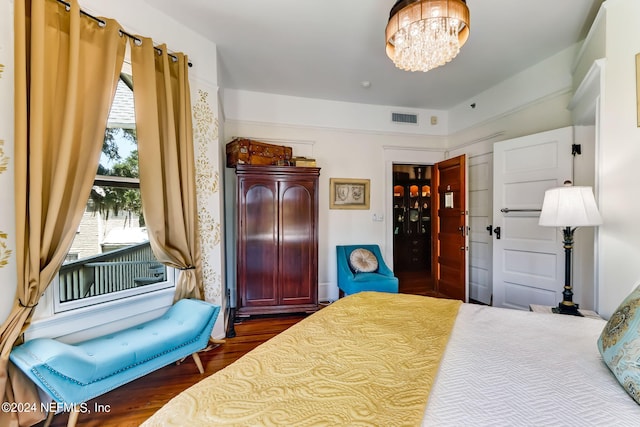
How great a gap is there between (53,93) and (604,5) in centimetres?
355

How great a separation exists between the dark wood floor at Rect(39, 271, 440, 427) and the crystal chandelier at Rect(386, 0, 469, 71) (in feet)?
8.51

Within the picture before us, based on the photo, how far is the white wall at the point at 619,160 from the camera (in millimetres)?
1707

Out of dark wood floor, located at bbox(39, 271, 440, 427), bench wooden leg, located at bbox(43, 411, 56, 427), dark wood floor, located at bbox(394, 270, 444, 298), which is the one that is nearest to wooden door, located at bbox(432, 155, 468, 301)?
dark wood floor, located at bbox(394, 270, 444, 298)

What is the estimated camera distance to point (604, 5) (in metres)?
1.87

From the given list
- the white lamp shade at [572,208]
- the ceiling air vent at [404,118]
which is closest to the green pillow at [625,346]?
the white lamp shade at [572,208]

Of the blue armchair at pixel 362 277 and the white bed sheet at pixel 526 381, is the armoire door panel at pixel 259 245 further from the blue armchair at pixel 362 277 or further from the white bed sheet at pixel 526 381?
the white bed sheet at pixel 526 381

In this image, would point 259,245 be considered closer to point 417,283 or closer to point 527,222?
point 527,222

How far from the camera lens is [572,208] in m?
1.83

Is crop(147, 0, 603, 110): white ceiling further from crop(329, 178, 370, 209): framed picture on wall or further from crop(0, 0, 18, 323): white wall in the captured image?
crop(329, 178, 370, 209): framed picture on wall

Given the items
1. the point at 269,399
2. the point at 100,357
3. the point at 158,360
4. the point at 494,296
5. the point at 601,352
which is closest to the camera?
the point at 269,399

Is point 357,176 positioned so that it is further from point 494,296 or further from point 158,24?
point 158,24

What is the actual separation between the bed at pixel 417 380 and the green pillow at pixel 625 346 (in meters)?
0.04

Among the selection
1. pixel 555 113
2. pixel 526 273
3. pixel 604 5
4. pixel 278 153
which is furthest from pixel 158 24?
pixel 526 273

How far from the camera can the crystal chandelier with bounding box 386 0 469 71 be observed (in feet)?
4.41
